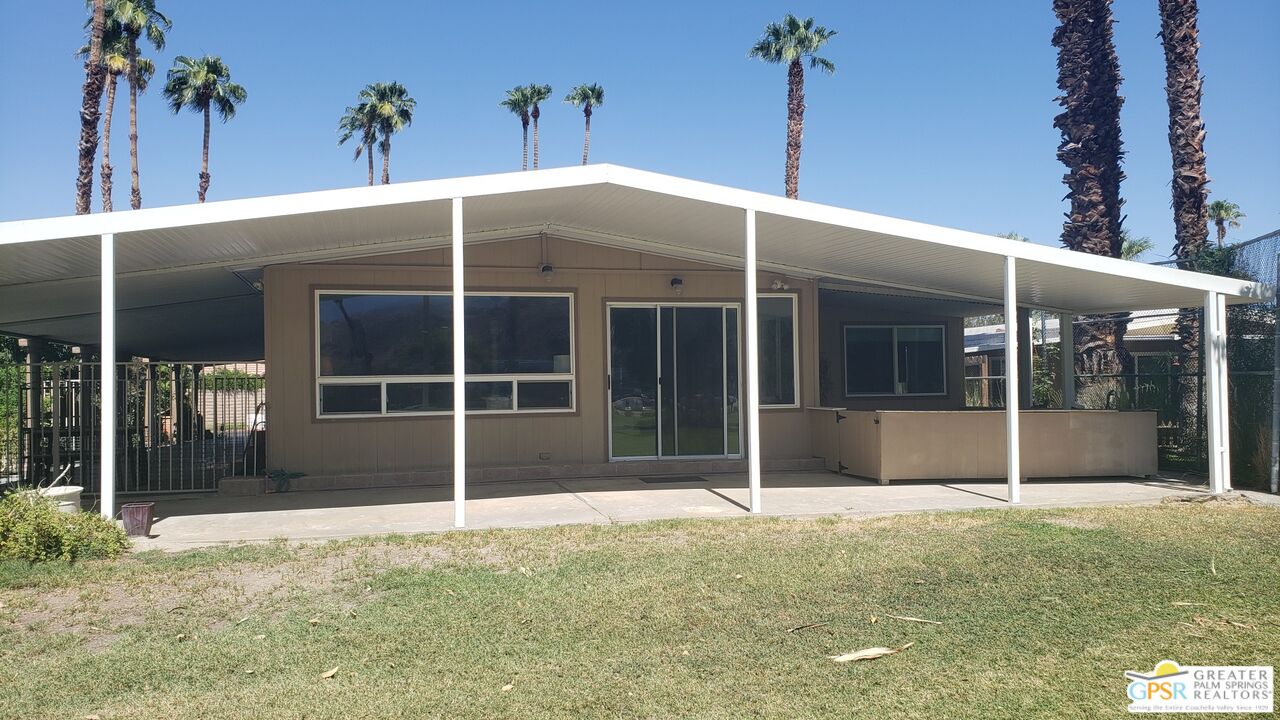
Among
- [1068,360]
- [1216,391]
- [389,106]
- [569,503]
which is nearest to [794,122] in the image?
[1068,360]

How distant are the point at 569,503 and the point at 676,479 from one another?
2.06m

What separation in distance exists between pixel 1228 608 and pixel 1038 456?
5.40 meters

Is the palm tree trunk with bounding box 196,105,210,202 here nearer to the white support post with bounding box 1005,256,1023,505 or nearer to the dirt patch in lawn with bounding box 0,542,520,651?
the dirt patch in lawn with bounding box 0,542,520,651

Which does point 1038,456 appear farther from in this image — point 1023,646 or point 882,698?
point 882,698

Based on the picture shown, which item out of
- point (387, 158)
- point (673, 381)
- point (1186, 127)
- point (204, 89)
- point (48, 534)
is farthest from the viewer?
point (387, 158)

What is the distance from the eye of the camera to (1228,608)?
4.82 metres

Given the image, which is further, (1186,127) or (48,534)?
(1186,127)

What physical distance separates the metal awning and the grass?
8.50ft

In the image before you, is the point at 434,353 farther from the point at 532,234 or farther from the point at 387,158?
the point at 387,158

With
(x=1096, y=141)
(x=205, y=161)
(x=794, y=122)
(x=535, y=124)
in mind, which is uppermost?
(x=535, y=124)

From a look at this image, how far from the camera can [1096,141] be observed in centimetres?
1323

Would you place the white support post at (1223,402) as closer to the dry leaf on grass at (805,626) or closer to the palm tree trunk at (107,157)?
the dry leaf on grass at (805,626)

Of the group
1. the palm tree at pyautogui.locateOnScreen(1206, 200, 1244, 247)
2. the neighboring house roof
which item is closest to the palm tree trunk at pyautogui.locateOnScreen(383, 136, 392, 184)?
the neighboring house roof

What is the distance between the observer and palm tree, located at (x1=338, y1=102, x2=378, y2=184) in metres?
37.0
